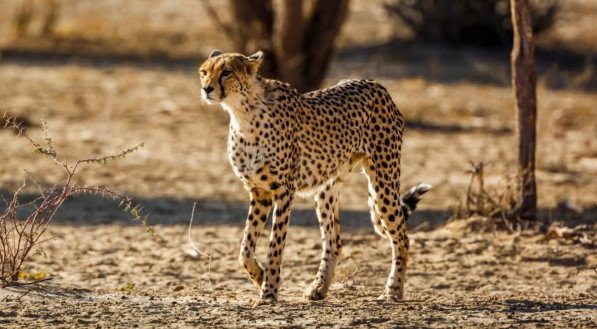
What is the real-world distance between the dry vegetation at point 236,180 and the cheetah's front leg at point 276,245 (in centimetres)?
13

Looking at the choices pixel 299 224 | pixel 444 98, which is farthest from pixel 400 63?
pixel 299 224

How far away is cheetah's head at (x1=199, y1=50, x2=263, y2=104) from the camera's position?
663 cm

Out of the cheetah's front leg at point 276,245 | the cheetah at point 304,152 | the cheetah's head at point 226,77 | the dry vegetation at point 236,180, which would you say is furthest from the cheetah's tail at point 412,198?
the cheetah's head at point 226,77

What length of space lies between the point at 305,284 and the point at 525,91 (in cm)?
224

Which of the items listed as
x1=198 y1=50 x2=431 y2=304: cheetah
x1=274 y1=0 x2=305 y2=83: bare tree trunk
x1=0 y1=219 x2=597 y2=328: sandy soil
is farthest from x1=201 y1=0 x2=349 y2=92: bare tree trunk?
x1=198 y1=50 x2=431 y2=304: cheetah

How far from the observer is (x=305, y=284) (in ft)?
26.3

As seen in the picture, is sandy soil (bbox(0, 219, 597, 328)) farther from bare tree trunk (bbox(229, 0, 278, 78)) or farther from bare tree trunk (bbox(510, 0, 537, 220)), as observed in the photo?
bare tree trunk (bbox(229, 0, 278, 78))

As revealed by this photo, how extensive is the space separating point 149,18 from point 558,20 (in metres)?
6.06

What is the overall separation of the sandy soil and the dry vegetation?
20 mm

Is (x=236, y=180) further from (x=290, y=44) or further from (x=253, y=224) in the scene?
(x=253, y=224)

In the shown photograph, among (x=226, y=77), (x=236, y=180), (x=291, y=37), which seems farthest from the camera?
(x=291, y=37)

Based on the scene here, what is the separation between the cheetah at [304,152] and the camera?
22.5ft

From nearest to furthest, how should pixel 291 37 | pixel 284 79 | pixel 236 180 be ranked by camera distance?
pixel 236 180 → pixel 291 37 → pixel 284 79

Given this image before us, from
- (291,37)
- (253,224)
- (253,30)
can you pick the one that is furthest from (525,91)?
(253,30)
